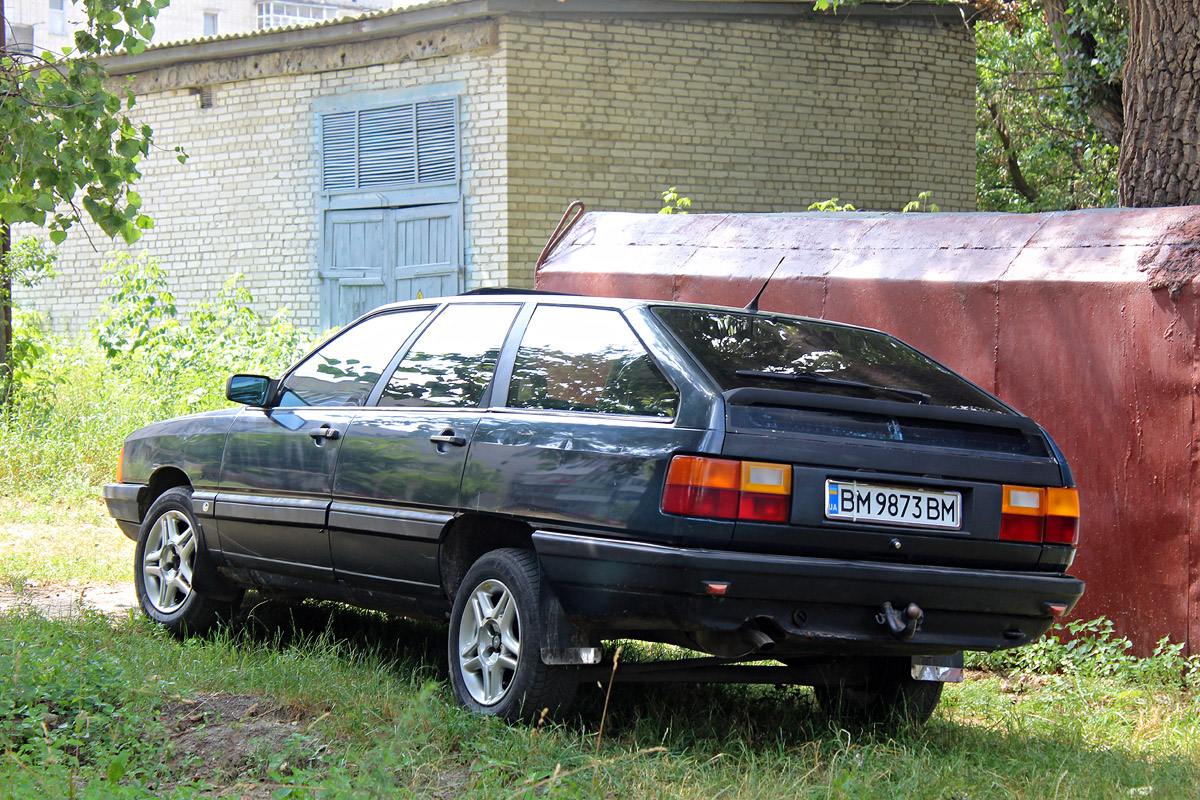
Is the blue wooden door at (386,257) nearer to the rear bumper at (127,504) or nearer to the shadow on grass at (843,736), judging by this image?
the rear bumper at (127,504)

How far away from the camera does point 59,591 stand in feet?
23.7

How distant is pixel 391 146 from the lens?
46.9 feet

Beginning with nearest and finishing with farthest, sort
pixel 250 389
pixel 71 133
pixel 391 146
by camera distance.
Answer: pixel 250 389, pixel 71 133, pixel 391 146

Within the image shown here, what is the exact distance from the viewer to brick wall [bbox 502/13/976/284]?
1335cm

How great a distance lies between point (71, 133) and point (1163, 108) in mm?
6373

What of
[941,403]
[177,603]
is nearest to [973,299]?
[941,403]

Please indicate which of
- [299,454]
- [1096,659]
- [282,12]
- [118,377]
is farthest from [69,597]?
[282,12]

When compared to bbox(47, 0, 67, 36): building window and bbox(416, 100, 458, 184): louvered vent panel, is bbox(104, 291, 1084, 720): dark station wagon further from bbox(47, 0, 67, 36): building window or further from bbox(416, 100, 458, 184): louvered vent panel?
bbox(47, 0, 67, 36): building window

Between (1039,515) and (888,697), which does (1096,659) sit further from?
(1039,515)

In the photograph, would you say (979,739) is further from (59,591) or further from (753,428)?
(59,591)

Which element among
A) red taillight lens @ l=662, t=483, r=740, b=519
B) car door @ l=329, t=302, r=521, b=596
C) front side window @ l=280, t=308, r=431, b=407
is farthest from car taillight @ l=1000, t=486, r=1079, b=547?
front side window @ l=280, t=308, r=431, b=407

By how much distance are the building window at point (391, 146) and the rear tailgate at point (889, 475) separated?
10267 mm

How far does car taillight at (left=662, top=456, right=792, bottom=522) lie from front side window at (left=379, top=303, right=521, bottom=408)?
1.12 metres

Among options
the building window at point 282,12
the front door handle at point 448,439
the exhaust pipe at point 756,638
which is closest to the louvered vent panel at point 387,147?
the front door handle at point 448,439
